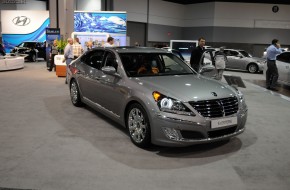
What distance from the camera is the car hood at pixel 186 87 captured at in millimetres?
4059

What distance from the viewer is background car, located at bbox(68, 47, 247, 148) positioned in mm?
3916

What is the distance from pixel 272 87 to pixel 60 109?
23.8ft

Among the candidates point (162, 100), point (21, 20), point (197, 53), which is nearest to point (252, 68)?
point (197, 53)

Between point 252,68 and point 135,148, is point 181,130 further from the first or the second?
point 252,68

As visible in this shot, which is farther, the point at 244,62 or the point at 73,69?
the point at 244,62

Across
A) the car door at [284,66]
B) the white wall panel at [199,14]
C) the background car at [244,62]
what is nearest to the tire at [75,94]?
the car door at [284,66]

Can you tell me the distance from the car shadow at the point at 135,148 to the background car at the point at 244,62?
37.7 feet

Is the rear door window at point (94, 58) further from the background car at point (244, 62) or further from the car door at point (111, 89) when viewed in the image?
the background car at point (244, 62)

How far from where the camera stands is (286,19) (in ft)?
80.5

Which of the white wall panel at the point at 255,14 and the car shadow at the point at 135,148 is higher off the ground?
the white wall panel at the point at 255,14

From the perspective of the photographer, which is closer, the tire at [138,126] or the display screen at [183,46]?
the tire at [138,126]

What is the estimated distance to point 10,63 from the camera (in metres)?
13.8

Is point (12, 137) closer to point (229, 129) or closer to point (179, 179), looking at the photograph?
point (179, 179)

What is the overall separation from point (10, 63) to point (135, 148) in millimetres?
11435
